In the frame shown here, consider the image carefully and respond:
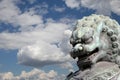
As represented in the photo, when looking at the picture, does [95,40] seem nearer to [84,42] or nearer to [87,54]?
[84,42]

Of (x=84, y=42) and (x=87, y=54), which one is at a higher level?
(x=84, y=42)

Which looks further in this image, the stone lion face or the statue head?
the statue head

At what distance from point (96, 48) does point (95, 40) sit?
0.23 m

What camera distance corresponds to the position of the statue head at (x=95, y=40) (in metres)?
9.76

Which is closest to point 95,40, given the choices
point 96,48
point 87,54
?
point 96,48

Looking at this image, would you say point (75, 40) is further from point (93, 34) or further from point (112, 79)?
point (112, 79)

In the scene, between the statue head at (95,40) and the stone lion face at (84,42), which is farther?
the statue head at (95,40)

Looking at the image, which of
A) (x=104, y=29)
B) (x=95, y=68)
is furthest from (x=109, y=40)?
(x=95, y=68)

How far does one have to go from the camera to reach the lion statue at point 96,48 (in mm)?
9695

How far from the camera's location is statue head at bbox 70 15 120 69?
9.76m

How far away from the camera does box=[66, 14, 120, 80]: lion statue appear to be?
9695mm

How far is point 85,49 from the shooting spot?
31.6 feet

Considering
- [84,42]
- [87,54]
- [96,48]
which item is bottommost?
[87,54]

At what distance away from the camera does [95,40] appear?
9820 mm
